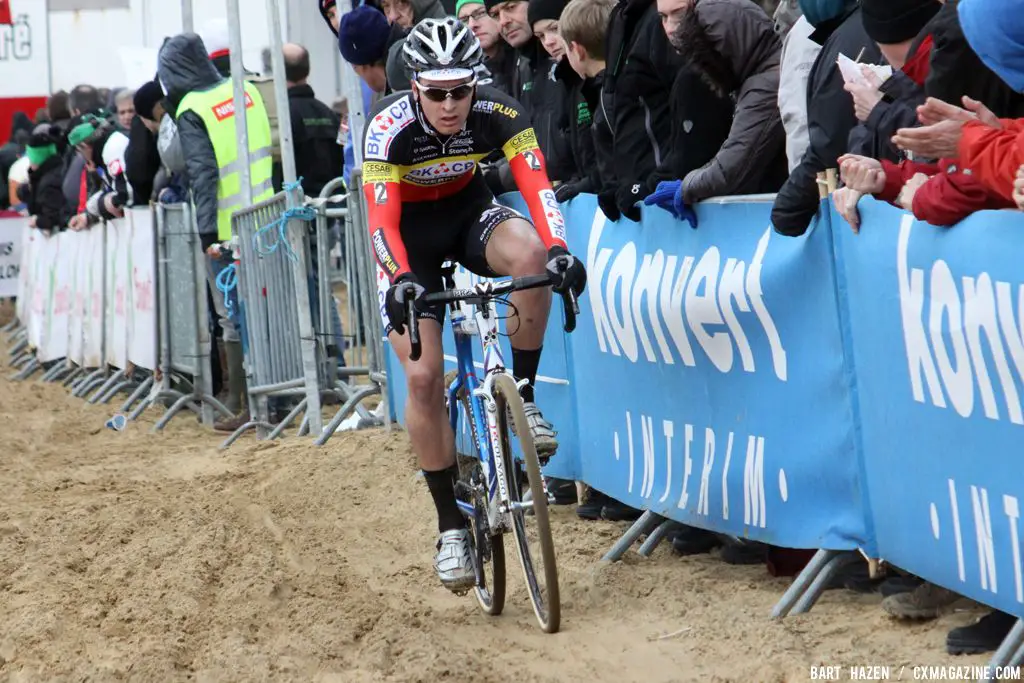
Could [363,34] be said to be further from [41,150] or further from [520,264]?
[41,150]

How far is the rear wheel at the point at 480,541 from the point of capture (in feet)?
19.3

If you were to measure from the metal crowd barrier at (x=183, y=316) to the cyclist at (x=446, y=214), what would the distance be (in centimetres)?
610

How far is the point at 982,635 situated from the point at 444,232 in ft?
9.36

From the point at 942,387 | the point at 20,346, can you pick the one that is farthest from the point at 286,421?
the point at 20,346

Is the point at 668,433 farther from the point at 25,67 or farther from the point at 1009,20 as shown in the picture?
the point at 25,67

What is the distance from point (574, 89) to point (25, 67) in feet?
60.4

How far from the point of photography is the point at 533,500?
212 inches

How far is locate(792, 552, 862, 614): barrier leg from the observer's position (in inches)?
211

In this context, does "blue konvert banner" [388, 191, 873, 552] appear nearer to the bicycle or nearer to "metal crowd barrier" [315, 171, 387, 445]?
the bicycle

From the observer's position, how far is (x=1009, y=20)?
4160 millimetres

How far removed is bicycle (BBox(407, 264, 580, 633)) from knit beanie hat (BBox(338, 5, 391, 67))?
11.8 feet

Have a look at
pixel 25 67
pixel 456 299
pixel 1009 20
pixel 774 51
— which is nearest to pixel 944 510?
pixel 1009 20

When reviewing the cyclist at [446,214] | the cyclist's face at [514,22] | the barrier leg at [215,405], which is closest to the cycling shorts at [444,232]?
the cyclist at [446,214]

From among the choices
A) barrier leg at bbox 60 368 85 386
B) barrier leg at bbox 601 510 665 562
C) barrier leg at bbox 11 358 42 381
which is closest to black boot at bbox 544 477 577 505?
barrier leg at bbox 601 510 665 562
